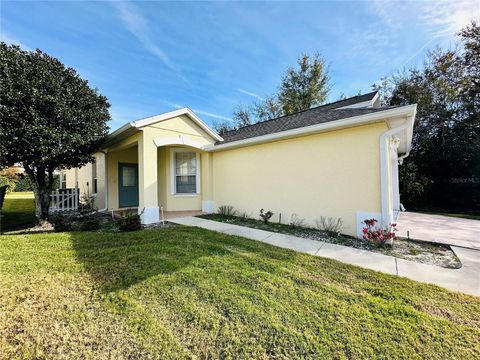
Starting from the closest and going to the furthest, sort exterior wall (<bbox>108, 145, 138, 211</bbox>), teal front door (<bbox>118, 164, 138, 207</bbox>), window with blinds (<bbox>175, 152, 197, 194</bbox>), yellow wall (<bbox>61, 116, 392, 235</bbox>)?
1. yellow wall (<bbox>61, 116, 392, 235</bbox>)
2. window with blinds (<bbox>175, 152, 197, 194</bbox>)
3. exterior wall (<bbox>108, 145, 138, 211</bbox>)
4. teal front door (<bbox>118, 164, 138, 207</bbox>)

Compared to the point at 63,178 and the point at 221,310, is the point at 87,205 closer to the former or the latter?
the point at 63,178

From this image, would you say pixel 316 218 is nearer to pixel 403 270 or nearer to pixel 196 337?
pixel 403 270

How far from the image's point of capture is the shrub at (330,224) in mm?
6199

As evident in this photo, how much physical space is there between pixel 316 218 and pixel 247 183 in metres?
3.09

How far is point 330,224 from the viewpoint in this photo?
6383mm

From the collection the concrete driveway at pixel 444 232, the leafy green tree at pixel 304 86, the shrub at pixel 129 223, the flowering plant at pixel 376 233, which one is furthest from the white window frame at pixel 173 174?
the leafy green tree at pixel 304 86

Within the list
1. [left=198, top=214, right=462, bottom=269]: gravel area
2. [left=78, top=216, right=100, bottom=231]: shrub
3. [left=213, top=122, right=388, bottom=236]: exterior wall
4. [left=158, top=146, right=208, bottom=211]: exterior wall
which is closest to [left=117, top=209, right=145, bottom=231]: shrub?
[left=78, top=216, right=100, bottom=231]: shrub

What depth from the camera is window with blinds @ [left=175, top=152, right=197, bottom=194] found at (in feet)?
32.4

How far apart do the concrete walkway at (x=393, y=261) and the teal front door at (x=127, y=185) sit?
23.8 feet

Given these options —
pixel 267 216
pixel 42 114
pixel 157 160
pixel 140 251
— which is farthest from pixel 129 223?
pixel 267 216

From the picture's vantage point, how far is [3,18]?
5.70 m

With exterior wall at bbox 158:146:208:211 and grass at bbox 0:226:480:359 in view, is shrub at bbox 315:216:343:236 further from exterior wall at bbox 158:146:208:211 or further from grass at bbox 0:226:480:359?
exterior wall at bbox 158:146:208:211

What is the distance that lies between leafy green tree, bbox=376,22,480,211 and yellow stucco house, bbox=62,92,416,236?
571cm

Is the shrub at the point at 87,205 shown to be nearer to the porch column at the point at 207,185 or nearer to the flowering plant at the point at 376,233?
the porch column at the point at 207,185
